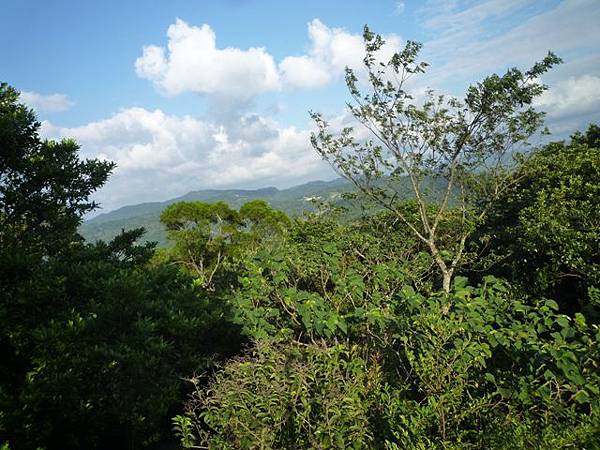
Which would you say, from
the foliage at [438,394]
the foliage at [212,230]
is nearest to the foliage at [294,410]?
the foliage at [438,394]

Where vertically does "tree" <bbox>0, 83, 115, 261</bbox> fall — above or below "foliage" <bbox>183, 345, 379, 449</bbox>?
above

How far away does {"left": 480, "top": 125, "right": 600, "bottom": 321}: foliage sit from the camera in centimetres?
885

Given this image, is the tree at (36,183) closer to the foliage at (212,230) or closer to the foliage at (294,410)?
the foliage at (294,410)

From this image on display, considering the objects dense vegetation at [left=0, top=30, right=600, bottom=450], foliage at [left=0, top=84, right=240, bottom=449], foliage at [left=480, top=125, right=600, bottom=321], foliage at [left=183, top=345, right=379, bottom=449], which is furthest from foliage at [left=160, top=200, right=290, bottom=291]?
foliage at [left=183, top=345, right=379, bottom=449]

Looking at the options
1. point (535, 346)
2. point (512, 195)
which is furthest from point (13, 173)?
point (512, 195)

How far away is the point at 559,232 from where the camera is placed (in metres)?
9.12

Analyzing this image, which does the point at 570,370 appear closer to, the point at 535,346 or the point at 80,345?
the point at 535,346

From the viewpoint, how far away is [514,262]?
10734mm

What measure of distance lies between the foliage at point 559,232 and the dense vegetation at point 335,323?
6cm

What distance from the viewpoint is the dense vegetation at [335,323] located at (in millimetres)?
3416

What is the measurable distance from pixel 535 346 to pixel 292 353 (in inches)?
91.8

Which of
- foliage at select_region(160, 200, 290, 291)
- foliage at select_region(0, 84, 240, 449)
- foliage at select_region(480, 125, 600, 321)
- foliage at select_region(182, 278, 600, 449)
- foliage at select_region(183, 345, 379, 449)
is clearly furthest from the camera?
foliage at select_region(160, 200, 290, 291)

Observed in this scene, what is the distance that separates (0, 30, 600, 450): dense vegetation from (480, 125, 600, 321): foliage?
0.21 feet

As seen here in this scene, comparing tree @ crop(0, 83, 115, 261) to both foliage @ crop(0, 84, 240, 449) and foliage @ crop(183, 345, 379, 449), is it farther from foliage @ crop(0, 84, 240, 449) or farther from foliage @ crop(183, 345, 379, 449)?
foliage @ crop(183, 345, 379, 449)
